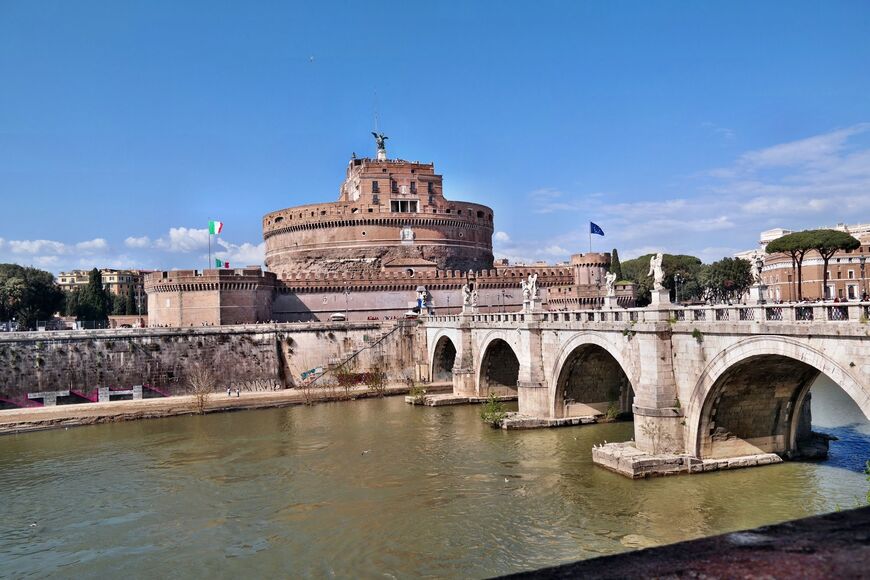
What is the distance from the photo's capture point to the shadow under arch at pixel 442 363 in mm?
45719

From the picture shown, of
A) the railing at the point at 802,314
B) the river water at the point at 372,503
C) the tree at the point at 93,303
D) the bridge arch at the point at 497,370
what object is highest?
the tree at the point at 93,303

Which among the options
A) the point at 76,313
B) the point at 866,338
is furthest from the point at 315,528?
the point at 76,313

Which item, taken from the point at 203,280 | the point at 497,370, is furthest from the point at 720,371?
the point at 203,280

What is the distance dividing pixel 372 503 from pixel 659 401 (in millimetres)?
8940

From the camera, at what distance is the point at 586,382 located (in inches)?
1118

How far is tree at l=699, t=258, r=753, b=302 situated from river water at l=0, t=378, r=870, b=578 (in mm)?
41854

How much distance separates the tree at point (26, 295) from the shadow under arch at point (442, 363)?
43.3 m

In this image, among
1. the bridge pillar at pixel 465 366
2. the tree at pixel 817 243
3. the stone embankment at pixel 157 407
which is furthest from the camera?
the tree at pixel 817 243

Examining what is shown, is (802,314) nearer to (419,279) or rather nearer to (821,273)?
(419,279)

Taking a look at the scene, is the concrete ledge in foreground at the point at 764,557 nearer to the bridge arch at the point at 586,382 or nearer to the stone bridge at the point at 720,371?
the stone bridge at the point at 720,371

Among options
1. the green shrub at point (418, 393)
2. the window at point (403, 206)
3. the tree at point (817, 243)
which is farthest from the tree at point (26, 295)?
the tree at point (817, 243)

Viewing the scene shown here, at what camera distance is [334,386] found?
43.2 metres

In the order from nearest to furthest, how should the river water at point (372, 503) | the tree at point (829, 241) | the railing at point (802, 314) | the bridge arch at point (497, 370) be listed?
the river water at point (372, 503) < the railing at point (802, 314) < the bridge arch at point (497, 370) < the tree at point (829, 241)

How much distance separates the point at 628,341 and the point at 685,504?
249 inches
